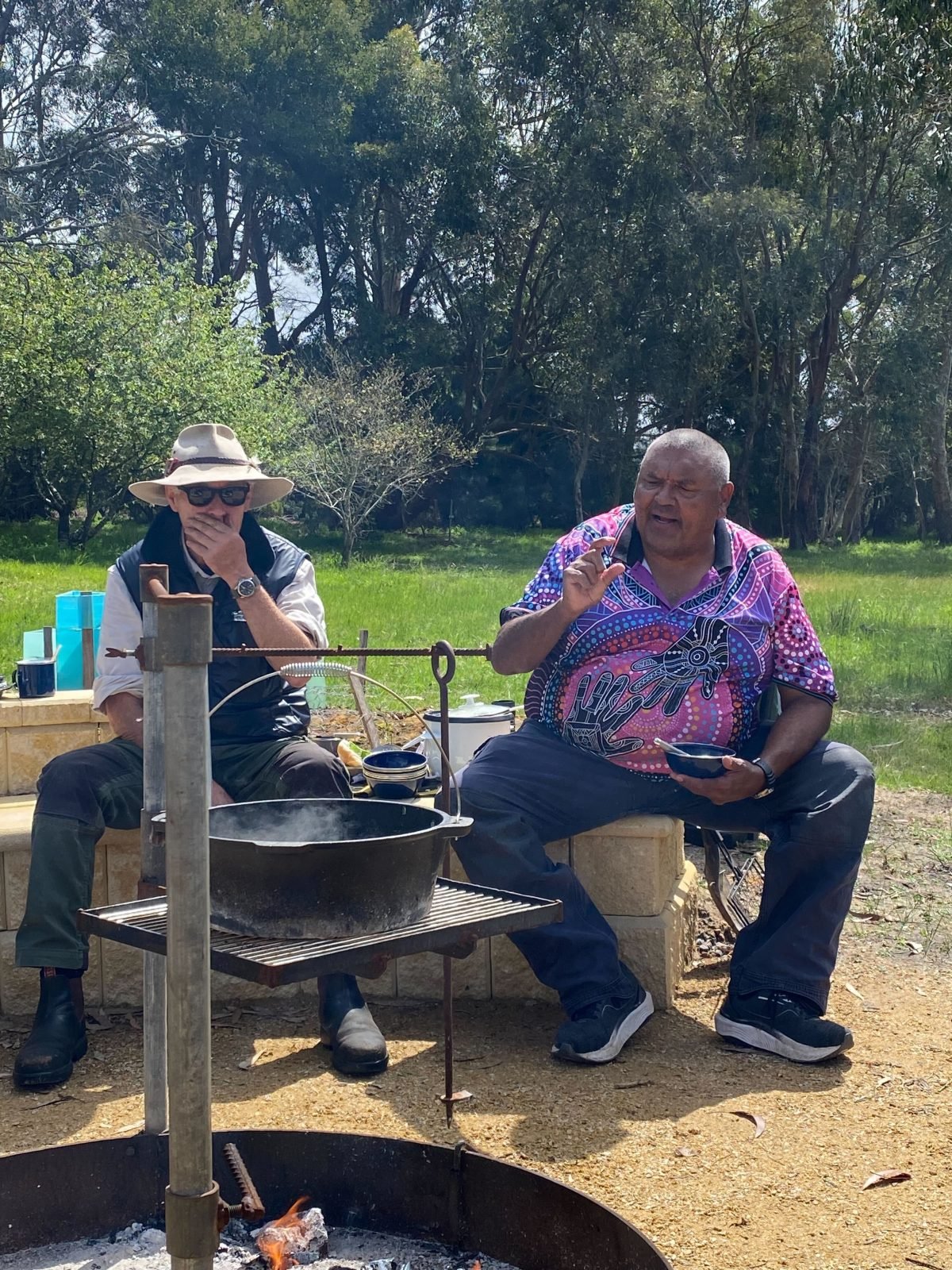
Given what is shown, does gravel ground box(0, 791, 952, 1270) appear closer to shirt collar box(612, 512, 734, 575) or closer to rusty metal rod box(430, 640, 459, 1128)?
rusty metal rod box(430, 640, 459, 1128)

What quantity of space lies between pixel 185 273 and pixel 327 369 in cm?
856

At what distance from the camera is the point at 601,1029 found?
10.6 ft

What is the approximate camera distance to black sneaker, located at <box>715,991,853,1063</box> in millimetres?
3223

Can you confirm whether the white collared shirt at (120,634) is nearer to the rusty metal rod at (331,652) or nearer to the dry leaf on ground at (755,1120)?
the rusty metal rod at (331,652)

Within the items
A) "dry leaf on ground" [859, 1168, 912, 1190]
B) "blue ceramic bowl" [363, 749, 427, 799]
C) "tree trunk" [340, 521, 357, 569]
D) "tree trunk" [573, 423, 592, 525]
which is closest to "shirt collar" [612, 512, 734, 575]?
"blue ceramic bowl" [363, 749, 427, 799]

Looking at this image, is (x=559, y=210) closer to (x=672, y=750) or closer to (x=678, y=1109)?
(x=672, y=750)

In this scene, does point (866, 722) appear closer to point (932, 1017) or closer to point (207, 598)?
point (932, 1017)

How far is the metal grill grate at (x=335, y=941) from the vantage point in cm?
164

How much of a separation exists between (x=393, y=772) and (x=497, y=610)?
38.3ft

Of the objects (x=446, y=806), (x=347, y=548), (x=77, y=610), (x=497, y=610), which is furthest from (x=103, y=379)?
(x=446, y=806)

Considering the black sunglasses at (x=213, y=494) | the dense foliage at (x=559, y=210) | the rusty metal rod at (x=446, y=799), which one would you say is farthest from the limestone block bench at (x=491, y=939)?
the dense foliage at (x=559, y=210)

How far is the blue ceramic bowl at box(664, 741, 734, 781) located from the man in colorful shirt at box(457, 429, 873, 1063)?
0.03 meters

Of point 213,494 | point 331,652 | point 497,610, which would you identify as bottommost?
point 497,610

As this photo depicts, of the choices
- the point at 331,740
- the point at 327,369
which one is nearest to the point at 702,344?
the point at 327,369
